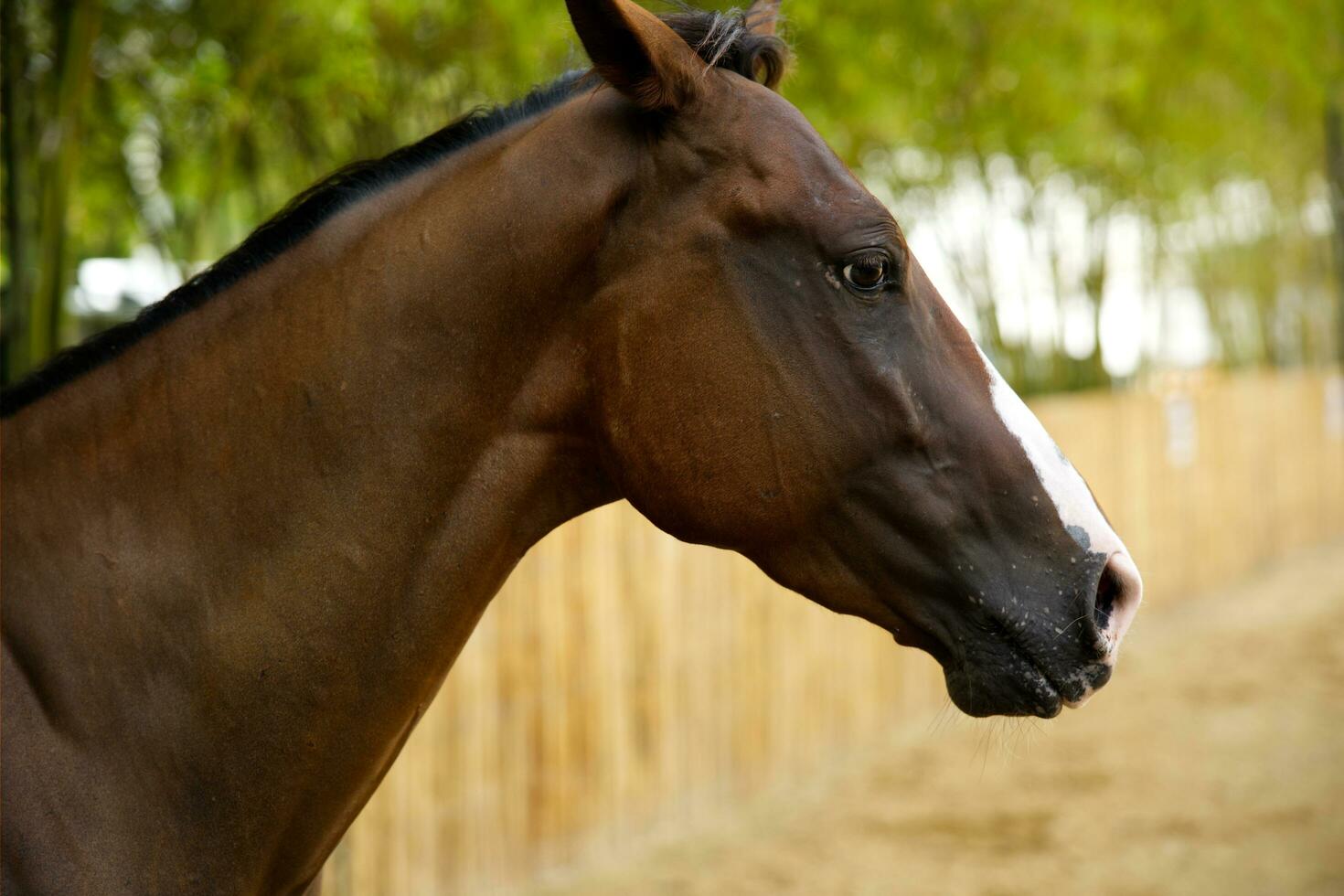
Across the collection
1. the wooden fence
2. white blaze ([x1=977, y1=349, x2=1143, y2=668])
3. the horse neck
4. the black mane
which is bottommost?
the wooden fence

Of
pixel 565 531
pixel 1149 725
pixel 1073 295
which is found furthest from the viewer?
pixel 1073 295

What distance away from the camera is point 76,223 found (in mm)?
5719

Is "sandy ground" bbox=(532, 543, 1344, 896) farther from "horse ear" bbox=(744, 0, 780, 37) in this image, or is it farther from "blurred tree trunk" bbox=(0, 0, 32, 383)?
"blurred tree trunk" bbox=(0, 0, 32, 383)

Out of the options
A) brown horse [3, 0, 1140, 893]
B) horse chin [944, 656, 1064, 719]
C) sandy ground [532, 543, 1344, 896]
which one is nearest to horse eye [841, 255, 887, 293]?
brown horse [3, 0, 1140, 893]

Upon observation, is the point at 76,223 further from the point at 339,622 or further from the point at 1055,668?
the point at 1055,668

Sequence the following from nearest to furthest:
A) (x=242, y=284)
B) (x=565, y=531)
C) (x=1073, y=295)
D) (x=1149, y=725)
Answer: (x=242, y=284)
(x=565, y=531)
(x=1149, y=725)
(x=1073, y=295)

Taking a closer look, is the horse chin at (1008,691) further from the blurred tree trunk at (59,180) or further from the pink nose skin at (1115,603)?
the blurred tree trunk at (59,180)

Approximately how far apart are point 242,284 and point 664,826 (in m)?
4.74

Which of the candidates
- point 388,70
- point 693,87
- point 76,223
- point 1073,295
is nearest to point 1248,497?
point 1073,295

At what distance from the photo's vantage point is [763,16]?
5.78 feet

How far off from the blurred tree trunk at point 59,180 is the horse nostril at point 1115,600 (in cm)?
324

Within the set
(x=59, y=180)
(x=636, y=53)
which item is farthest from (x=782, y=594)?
(x=636, y=53)

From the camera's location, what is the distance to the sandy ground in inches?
208

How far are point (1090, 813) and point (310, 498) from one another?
19.1ft
